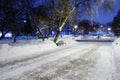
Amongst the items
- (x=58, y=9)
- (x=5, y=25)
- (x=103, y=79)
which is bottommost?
(x=103, y=79)

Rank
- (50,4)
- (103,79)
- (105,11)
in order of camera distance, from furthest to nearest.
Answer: (50,4), (105,11), (103,79)

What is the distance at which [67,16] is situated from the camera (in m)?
28.3

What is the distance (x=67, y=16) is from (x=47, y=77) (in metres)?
21.2

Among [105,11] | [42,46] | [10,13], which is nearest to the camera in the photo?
[42,46]

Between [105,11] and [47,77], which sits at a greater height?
[105,11]

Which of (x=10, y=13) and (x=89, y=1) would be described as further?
(x=10, y=13)

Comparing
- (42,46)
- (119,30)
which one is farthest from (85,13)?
(119,30)

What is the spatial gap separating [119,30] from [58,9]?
38.8m

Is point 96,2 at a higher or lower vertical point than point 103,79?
higher

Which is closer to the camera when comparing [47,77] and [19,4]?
[47,77]

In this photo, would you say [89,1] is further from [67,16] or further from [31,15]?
[31,15]

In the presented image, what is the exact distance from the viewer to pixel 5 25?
30969 mm

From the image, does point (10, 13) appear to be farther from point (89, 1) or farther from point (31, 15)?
point (89, 1)

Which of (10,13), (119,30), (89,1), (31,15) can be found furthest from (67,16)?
(119,30)
